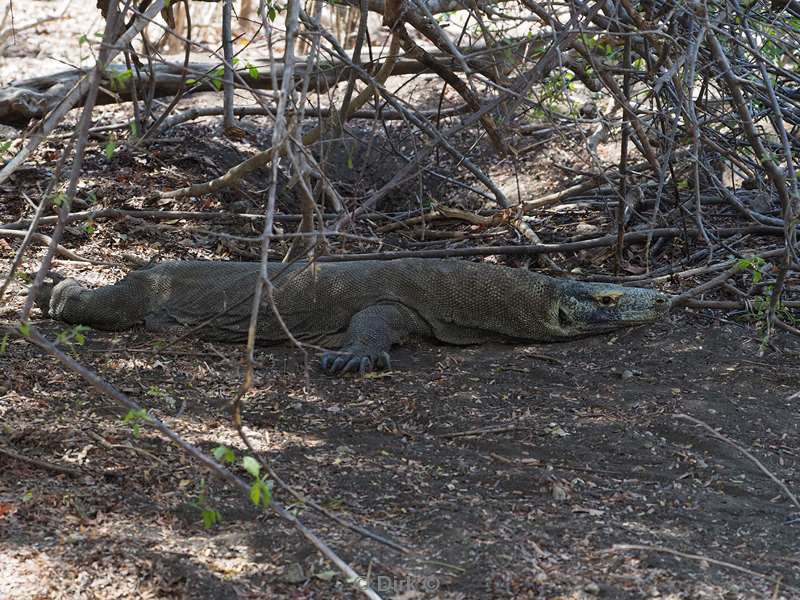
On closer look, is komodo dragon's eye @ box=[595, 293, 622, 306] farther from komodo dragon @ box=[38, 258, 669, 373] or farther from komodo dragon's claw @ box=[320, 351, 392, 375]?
komodo dragon's claw @ box=[320, 351, 392, 375]

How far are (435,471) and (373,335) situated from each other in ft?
5.10

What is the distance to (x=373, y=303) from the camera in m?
5.35

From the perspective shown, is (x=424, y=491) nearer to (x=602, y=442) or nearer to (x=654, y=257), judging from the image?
(x=602, y=442)

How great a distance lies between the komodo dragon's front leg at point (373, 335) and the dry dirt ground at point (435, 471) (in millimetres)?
94

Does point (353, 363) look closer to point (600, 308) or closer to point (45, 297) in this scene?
point (600, 308)

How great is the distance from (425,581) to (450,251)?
3215 mm

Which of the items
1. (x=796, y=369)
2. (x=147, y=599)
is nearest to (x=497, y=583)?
(x=147, y=599)

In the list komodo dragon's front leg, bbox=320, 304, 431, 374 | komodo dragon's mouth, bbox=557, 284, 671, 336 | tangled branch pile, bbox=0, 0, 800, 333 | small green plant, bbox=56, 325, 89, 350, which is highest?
tangled branch pile, bbox=0, 0, 800, 333

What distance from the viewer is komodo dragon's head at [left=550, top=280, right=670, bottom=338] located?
5.05 meters

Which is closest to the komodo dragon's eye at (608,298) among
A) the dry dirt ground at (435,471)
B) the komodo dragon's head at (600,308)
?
the komodo dragon's head at (600,308)

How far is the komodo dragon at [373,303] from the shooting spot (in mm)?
5160

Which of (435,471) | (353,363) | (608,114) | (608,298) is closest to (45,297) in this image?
(353,363)

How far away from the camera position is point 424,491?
11.0ft

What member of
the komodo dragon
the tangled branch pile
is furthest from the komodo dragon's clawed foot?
the tangled branch pile
